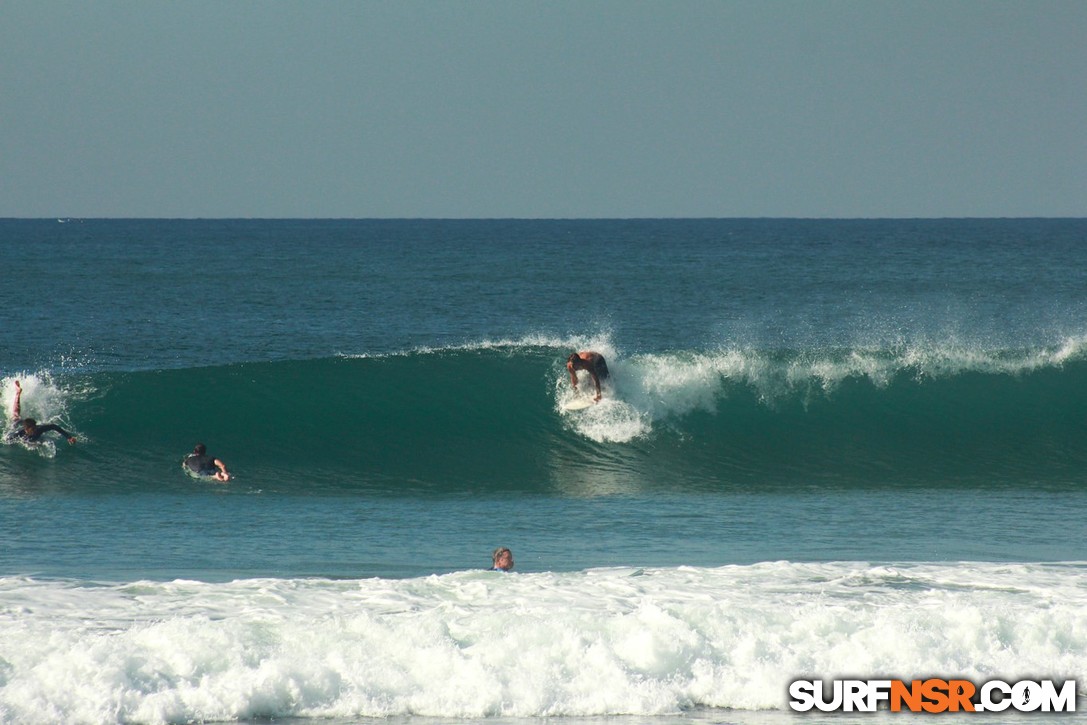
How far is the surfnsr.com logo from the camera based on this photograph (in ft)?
26.8

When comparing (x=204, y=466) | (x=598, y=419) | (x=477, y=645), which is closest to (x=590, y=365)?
(x=598, y=419)

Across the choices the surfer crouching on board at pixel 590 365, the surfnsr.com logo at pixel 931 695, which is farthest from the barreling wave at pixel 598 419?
the surfnsr.com logo at pixel 931 695

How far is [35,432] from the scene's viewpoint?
1678 cm

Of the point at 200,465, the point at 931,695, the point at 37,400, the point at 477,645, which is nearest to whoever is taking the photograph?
the point at 931,695

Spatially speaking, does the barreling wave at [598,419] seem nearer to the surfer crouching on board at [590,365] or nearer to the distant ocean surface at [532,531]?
the distant ocean surface at [532,531]

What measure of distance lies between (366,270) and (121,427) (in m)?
49.7

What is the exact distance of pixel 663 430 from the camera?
60.2ft

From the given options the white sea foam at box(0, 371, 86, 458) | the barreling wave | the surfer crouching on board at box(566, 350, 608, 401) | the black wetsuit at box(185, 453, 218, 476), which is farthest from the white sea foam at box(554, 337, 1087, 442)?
the white sea foam at box(0, 371, 86, 458)

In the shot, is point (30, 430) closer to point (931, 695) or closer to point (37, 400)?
point (37, 400)

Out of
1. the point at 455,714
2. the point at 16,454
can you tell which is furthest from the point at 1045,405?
the point at 16,454

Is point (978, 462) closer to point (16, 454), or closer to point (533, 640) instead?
point (533, 640)

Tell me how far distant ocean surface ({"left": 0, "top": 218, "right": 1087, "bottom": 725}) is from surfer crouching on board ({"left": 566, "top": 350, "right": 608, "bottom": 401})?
0.41 m

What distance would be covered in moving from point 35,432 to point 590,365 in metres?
8.13

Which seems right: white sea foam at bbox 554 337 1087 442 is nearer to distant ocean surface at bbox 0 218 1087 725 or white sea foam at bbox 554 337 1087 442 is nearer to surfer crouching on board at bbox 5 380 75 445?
distant ocean surface at bbox 0 218 1087 725
